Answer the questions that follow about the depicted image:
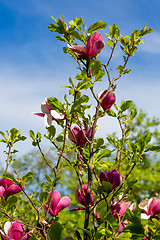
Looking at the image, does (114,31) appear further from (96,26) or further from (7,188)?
(7,188)

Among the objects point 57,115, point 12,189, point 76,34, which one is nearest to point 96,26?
point 76,34

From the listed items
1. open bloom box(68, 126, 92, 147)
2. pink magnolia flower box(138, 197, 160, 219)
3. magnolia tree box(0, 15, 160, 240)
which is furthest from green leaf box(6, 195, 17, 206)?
pink magnolia flower box(138, 197, 160, 219)

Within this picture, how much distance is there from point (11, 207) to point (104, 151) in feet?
2.34

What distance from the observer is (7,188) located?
1729 millimetres

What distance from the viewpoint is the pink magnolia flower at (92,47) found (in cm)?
162

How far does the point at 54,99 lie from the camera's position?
1612 mm

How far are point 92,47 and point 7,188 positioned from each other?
3.38 ft

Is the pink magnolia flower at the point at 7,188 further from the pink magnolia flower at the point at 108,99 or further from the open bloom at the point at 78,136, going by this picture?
the pink magnolia flower at the point at 108,99

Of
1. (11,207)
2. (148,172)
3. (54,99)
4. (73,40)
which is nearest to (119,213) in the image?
(11,207)

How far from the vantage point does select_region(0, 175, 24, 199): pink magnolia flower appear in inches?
66.3

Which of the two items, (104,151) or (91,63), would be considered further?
(104,151)

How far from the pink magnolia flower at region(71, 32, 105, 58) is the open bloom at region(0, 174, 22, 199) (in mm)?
912

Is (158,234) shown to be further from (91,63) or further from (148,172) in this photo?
(148,172)

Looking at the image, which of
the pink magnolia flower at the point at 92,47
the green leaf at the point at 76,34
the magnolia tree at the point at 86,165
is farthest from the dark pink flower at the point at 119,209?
the green leaf at the point at 76,34
